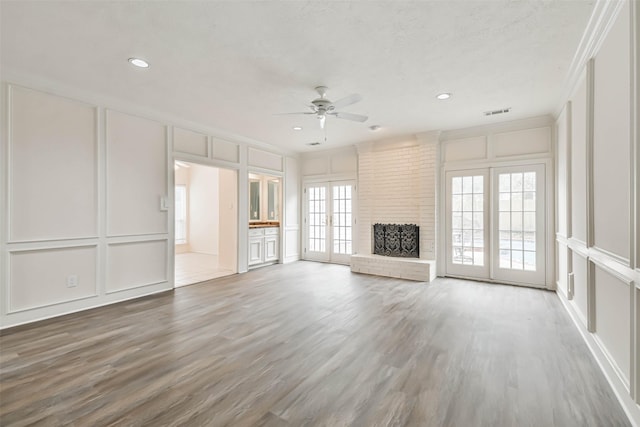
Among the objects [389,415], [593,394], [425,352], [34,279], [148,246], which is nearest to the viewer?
[389,415]

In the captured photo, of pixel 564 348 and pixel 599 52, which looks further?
pixel 564 348

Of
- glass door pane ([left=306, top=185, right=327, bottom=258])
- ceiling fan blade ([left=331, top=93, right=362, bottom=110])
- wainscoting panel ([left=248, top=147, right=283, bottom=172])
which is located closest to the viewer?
ceiling fan blade ([left=331, top=93, right=362, bottom=110])

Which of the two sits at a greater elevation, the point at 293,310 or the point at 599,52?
the point at 599,52

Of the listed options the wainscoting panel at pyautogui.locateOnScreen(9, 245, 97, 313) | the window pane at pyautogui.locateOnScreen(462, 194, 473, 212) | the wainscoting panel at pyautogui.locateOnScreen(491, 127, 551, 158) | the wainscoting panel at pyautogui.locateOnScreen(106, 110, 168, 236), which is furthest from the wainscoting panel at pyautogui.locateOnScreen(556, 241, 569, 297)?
the wainscoting panel at pyautogui.locateOnScreen(9, 245, 97, 313)

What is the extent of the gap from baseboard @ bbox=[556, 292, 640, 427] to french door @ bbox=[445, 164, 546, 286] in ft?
5.99

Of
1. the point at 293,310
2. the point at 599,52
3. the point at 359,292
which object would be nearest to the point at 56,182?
the point at 293,310

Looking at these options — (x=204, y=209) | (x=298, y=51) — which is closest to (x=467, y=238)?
(x=298, y=51)

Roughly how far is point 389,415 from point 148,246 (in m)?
4.20

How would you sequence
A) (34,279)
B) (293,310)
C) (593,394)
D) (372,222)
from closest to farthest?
(593,394) → (34,279) → (293,310) → (372,222)

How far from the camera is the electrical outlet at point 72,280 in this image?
12.3 ft

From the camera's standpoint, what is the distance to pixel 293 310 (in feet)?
12.7

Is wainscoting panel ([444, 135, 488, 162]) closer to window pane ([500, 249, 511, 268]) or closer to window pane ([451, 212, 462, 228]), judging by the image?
window pane ([451, 212, 462, 228])

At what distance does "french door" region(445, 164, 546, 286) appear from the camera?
4.93 metres

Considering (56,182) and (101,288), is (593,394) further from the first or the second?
(56,182)
